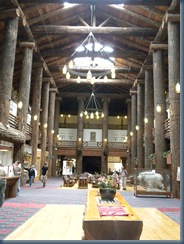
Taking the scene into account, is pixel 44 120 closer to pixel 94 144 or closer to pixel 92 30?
pixel 92 30

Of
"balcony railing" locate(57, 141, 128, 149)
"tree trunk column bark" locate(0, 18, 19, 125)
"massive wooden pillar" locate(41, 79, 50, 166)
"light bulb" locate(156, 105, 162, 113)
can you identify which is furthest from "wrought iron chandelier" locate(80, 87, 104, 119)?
"tree trunk column bark" locate(0, 18, 19, 125)

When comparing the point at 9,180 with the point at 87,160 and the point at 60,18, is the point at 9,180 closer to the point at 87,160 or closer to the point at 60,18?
the point at 60,18

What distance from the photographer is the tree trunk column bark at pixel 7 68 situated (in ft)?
38.9

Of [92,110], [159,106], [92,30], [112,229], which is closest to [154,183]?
[159,106]

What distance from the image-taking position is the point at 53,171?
27703 mm

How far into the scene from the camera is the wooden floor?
4.77 m

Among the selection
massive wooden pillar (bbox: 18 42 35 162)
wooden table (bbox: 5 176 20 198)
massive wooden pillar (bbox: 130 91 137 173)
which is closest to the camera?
wooden table (bbox: 5 176 20 198)

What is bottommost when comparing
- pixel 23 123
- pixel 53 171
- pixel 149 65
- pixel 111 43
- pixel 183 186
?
pixel 53 171

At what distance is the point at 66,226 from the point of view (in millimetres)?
5602

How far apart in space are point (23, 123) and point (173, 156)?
898 centimetres

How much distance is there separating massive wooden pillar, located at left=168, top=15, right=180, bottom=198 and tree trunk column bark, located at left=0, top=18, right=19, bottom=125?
7897 mm

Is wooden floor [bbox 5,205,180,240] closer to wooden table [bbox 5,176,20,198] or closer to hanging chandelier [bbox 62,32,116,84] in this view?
wooden table [bbox 5,176,20,198]

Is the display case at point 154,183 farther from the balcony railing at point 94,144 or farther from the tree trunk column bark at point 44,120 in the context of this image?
the balcony railing at point 94,144

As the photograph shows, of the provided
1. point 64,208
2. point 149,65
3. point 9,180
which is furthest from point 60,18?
point 64,208
